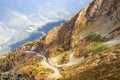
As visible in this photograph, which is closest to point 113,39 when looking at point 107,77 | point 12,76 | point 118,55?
point 118,55

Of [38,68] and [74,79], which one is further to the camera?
[38,68]

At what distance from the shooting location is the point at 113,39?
17838 cm

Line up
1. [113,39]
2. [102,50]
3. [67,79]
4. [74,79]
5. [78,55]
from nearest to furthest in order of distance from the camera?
1. [74,79]
2. [67,79]
3. [102,50]
4. [113,39]
5. [78,55]

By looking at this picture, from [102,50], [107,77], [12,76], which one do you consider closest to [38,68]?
[102,50]

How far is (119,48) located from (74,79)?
35063 mm

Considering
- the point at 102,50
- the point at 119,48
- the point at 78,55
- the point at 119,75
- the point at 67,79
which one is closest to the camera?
the point at 119,75

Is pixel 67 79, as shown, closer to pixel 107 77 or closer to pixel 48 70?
pixel 107 77

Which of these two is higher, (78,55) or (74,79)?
(78,55)

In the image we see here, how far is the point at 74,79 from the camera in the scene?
122 m

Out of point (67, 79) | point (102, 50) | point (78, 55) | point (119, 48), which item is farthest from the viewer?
point (78, 55)

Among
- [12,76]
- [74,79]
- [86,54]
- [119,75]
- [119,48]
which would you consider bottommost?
[119,75]

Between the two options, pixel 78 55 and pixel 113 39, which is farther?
pixel 78 55

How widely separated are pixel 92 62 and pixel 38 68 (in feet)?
179

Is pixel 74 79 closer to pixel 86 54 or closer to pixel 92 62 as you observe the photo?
pixel 92 62
